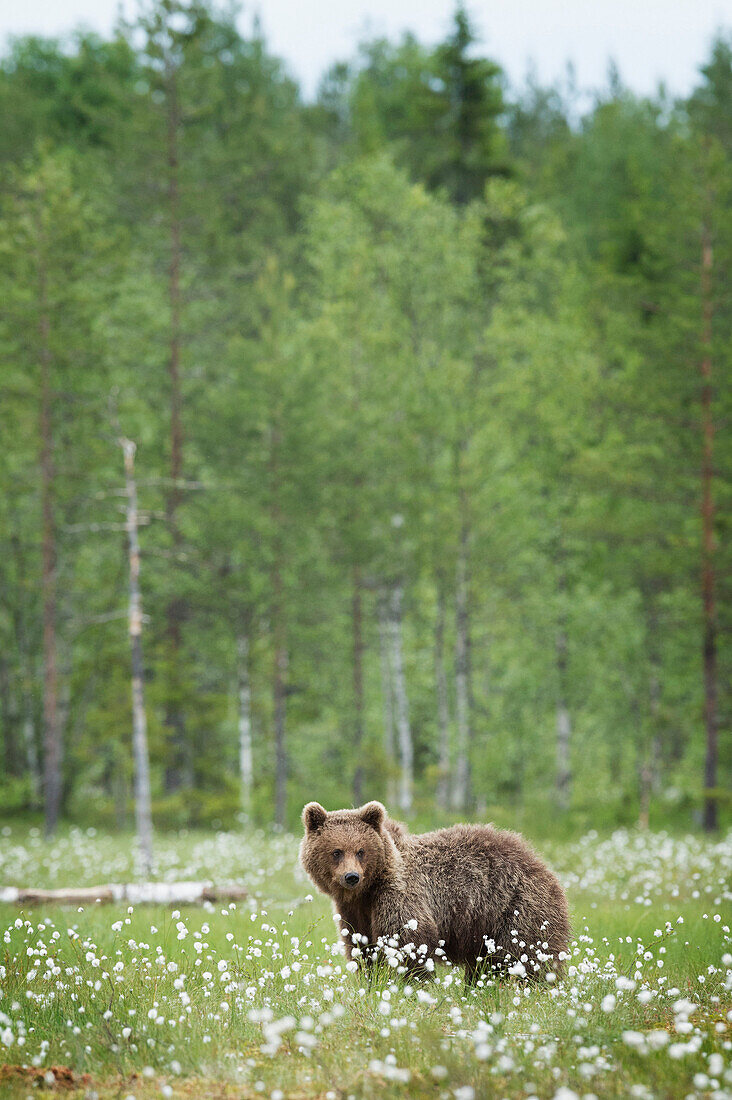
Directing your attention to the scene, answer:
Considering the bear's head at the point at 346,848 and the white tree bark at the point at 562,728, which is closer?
the bear's head at the point at 346,848

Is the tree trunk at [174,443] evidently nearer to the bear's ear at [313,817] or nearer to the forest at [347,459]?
the forest at [347,459]

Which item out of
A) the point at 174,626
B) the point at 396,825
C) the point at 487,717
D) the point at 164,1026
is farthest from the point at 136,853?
the point at 487,717

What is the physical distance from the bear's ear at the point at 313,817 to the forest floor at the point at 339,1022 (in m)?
1.01

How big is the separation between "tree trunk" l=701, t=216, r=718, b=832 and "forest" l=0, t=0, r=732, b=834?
0.25ft

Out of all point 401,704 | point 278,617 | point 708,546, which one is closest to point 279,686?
point 278,617

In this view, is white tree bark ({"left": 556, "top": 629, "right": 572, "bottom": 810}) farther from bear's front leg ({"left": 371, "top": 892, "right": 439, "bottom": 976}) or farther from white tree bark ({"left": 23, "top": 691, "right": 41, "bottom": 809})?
bear's front leg ({"left": 371, "top": 892, "right": 439, "bottom": 976})

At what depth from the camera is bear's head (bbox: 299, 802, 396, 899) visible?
297 inches

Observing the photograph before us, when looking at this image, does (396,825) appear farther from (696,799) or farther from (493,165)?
(493,165)

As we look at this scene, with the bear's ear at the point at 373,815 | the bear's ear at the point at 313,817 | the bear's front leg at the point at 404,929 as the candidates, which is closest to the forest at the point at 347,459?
the bear's ear at the point at 313,817

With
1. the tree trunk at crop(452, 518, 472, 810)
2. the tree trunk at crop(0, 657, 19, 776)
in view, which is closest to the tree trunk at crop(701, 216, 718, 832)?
the tree trunk at crop(452, 518, 472, 810)

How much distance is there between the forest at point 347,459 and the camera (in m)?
25.4

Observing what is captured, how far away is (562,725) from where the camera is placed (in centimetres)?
3133

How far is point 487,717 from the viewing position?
36406 millimetres

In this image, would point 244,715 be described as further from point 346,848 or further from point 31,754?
point 346,848
